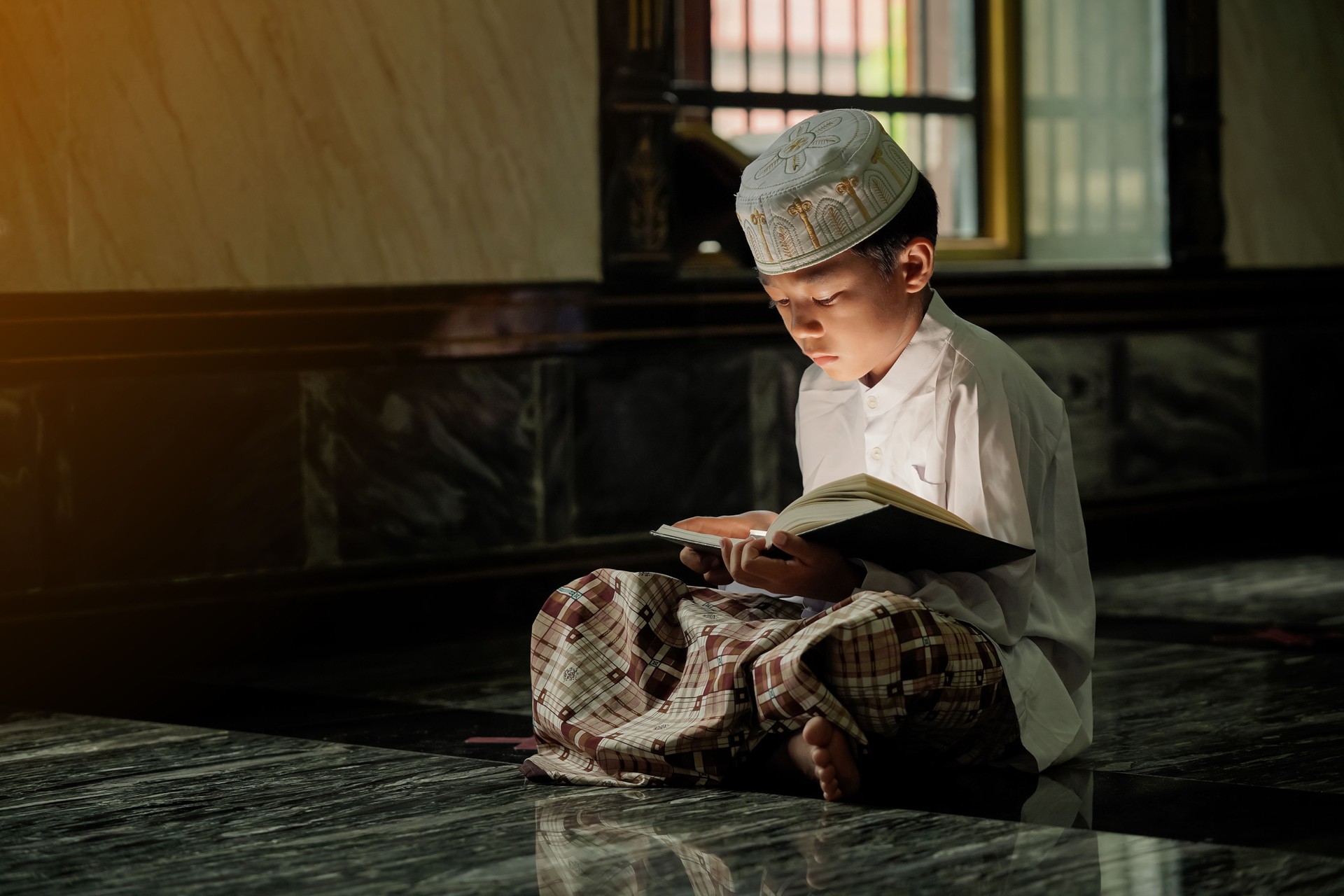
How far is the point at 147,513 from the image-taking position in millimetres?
3938

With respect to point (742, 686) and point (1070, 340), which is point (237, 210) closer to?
point (742, 686)

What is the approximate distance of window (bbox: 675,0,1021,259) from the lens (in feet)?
18.5

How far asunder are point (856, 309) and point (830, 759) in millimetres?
655

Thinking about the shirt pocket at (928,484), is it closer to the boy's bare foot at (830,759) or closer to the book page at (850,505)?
the book page at (850,505)

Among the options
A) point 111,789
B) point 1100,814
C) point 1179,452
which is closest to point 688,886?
point 1100,814

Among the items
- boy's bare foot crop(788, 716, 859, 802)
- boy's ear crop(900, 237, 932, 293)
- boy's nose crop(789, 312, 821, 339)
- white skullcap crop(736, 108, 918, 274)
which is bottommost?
boy's bare foot crop(788, 716, 859, 802)

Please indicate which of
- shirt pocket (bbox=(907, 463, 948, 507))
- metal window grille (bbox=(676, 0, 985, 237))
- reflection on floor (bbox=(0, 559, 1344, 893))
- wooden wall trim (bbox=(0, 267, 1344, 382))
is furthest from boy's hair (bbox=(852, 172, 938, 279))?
metal window grille (bbox=(676, 0, 985, 237))

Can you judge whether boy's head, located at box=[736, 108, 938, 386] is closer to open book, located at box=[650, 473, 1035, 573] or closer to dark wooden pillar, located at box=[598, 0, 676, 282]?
open book, located at box=[650, 473, 1035, 573]

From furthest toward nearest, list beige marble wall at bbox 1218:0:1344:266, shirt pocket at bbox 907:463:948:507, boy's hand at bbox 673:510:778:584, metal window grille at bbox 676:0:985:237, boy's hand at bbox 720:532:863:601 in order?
beige marble wall at bbox 1218:0:1344:266 < metal window grille at bbox 676:0:985:237 < boy's hand at bbox 673:510:778:584 < shirt pocket at bbox 907:463:948:507 < boy's hand at bbox 720:532:863:601

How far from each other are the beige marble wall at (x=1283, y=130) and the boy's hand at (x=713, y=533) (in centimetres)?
394

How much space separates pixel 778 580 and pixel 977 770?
1.73ft

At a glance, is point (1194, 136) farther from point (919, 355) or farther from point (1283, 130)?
point (919, 355)

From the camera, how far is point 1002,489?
2.39 metres

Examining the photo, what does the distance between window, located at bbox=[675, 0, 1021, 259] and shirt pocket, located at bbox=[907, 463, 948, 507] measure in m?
3.23
